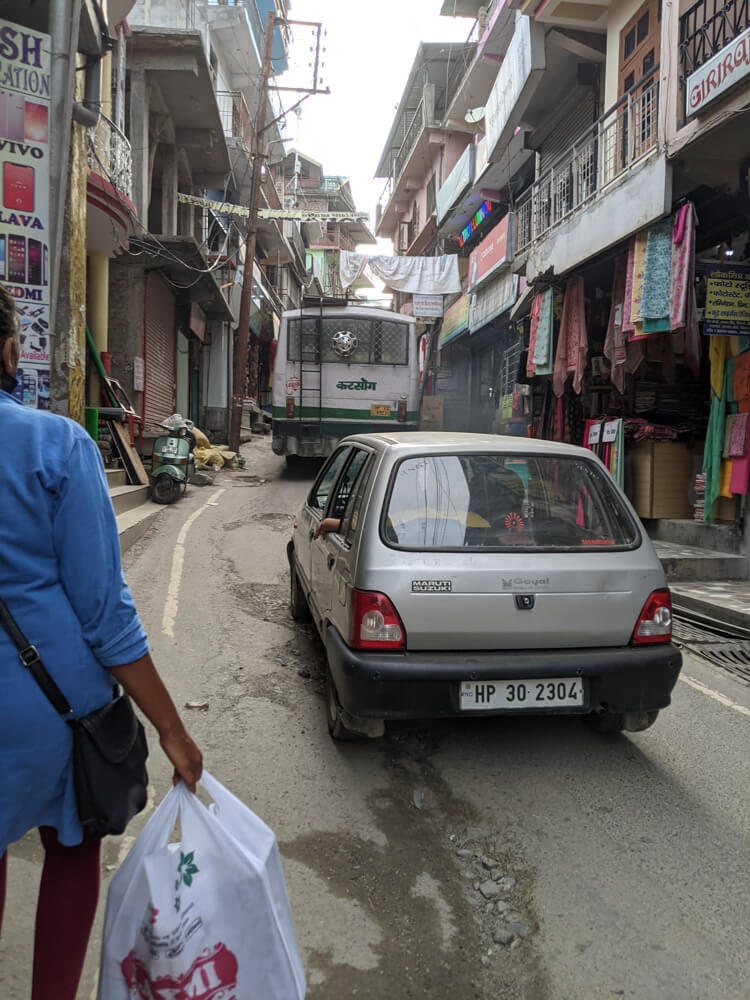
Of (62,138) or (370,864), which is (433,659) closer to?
(370,864)

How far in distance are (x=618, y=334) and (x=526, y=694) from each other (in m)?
7.22

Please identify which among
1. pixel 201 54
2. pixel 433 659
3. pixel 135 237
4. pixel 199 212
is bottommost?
pixel 433 659

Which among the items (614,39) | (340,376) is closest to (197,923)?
(614,39)

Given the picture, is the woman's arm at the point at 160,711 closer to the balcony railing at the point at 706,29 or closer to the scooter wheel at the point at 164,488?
the balcony railing at the point at 706,29

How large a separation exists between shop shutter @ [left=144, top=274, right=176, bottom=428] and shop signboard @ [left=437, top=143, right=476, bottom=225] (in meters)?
8.30

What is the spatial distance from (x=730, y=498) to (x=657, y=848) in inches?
267

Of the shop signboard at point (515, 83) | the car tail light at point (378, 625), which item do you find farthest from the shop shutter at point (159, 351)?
the car tail light at point (378, 625)

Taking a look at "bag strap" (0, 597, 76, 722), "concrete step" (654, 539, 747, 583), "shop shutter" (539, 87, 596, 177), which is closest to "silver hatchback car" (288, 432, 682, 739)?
"bag strap" (0, 597, 76, 722)

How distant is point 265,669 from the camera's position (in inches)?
190

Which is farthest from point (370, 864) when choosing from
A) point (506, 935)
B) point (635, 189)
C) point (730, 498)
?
point (635, 189)

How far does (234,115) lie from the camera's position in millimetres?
22312

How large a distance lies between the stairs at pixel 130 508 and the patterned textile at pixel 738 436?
7.07 metres

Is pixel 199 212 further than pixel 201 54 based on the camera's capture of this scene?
Yes

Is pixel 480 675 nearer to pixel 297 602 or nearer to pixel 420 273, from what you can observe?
pixel 297 602
